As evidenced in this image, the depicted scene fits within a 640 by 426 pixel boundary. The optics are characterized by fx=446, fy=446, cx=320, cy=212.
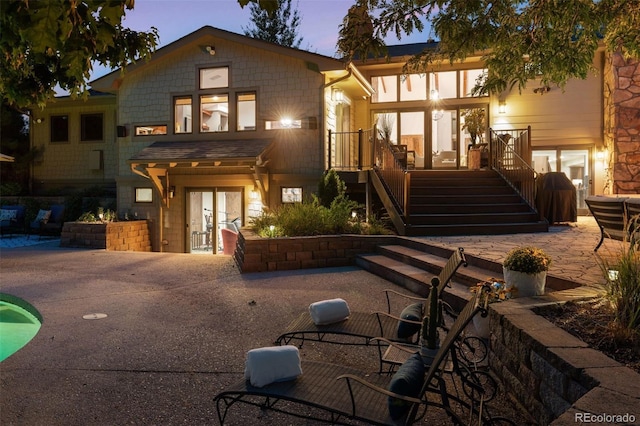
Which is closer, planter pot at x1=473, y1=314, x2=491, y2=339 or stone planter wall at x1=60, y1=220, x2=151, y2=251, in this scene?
planter pot at x1=473, y1=314, x2=491, y2=339

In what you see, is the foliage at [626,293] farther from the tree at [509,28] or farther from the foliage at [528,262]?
the tree at [509,28]

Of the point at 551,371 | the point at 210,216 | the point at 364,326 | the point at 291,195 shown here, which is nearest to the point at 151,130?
the point at 210,216

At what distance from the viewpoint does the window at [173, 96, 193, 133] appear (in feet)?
46.5

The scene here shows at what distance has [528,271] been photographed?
156 inches

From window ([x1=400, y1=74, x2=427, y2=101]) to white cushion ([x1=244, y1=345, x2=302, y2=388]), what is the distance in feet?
45.3

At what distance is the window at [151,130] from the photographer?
46.8 feet

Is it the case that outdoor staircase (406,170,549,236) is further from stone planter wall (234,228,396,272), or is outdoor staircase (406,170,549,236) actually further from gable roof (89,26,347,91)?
gable roof (89,26,347,91)

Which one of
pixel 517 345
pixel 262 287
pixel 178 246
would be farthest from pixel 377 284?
pixel 178 246

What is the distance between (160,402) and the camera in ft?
10.2

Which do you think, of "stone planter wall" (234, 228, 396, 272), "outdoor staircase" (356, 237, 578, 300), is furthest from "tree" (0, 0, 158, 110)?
"stone planter wall" (234, 228, 396, 272)

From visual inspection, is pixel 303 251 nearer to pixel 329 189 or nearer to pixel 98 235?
pixel 329 189

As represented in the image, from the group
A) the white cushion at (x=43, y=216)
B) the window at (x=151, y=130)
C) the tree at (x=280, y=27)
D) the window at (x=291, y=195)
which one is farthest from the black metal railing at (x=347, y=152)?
the tree at (x=280, y=27)

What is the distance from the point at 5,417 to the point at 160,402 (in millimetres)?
963

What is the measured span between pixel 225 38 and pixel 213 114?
7.58ft
